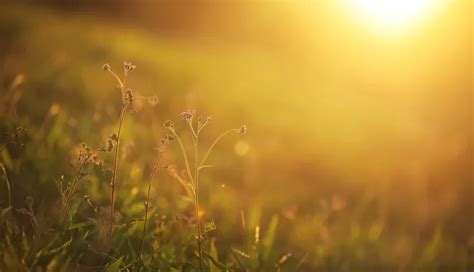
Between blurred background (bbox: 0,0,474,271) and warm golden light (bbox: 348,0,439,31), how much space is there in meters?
0.06

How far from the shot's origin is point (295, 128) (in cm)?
602

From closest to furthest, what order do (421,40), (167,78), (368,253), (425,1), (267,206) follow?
(368,253)
(267,206)
(167,78)
(425,1)
(421,40)

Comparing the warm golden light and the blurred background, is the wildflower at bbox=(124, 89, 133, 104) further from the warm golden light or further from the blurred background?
the warm golden light

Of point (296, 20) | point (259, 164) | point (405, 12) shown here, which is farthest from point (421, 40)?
point (259, 164)

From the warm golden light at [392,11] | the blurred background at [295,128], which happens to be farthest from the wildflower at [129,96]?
the warm golden light at [392,11]

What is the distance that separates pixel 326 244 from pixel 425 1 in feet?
32.7

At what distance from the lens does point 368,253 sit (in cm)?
335

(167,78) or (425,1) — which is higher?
(425,1)

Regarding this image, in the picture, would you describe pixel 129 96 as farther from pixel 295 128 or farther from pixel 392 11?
pixel 392 11

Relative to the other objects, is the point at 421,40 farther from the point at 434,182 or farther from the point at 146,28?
the point at 434,182

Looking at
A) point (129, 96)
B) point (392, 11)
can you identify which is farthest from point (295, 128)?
point (392, 11)

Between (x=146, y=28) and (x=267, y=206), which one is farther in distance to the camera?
(x=146, y=28)

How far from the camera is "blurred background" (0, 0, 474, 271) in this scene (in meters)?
3.32

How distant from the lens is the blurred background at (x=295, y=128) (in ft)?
10.9
